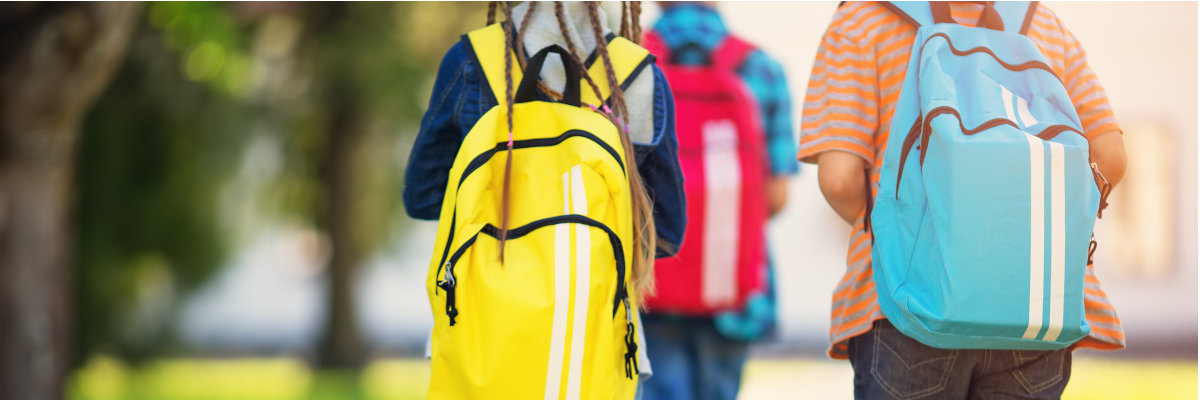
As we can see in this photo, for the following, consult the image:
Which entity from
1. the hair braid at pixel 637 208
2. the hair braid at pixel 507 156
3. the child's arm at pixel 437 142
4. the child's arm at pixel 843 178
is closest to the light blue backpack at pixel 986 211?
the child's arm at pixel 843 178

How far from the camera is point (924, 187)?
1583 mm

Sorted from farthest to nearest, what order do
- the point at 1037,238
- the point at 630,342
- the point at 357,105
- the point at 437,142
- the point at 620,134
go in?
1. the point at 357,105
2. the point at 437,142
3. the point at 620,134
4. the point at 630,342
5. the point at 1037,238

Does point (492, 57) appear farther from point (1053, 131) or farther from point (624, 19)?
point (1053, 131)

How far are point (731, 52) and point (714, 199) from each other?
1.88 ft

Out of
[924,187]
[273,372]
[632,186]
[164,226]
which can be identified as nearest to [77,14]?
[164,226]

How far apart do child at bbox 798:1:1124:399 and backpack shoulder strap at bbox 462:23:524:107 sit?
2.06 feet

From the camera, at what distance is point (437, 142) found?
6.30 ft

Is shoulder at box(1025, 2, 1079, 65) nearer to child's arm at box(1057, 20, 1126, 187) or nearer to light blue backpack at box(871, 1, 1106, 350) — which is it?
child's arm at box(1057, 20, 1126, 187)

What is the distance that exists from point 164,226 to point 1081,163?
20.1ft

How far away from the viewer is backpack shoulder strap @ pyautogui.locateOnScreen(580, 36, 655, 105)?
1.87 metres

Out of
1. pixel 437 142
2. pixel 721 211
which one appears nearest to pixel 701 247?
pixel 721 211

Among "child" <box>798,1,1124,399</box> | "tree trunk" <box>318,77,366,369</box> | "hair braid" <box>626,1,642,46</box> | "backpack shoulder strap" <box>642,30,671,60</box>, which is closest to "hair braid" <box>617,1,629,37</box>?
"hair braid" <box>626,1,642,46</box>

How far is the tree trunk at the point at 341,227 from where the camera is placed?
282 inches

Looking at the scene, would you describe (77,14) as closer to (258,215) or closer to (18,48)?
(18,48)
